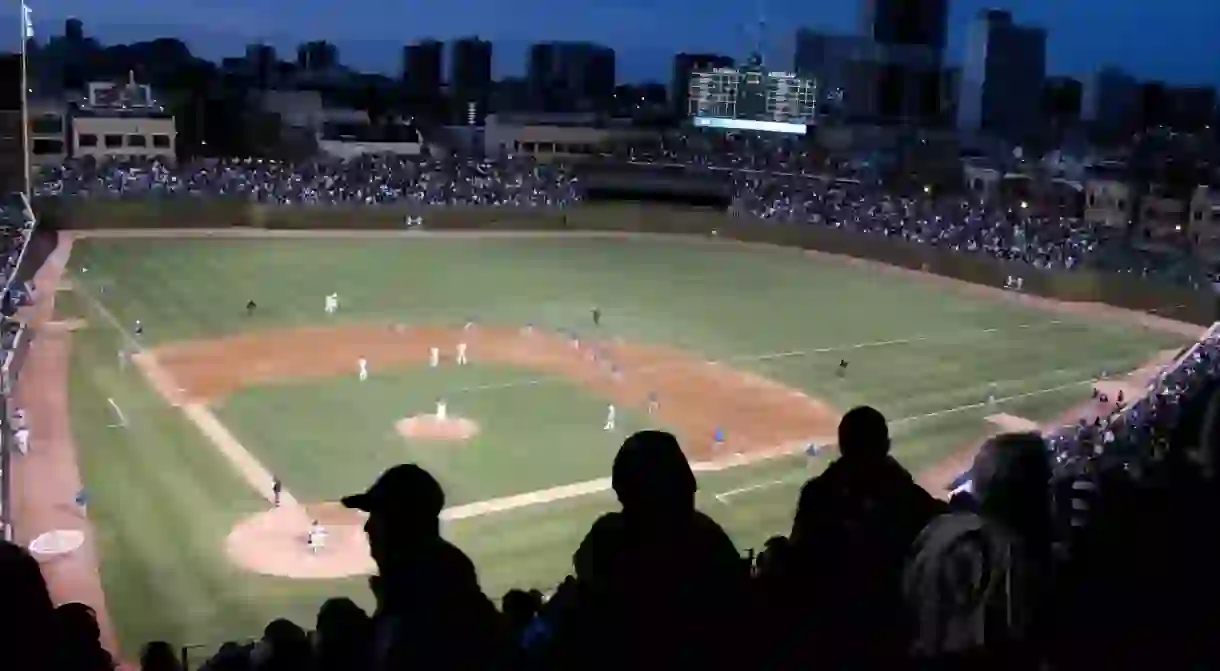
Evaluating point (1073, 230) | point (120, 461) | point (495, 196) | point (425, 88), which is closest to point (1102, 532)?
point (120, 461)

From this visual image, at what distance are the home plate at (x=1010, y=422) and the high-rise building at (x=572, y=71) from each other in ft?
227

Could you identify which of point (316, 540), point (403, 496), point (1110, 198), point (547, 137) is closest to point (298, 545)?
point (316, 540)

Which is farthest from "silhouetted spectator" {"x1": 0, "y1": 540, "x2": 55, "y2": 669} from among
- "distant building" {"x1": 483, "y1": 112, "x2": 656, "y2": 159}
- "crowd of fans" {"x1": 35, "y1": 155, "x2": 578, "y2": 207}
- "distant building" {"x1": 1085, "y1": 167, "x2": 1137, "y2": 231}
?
"distant building" {"x1": 483, "y1": 112, "x2": 656, "y2": 159}

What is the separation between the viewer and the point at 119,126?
51.3 metres

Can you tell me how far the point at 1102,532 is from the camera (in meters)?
3.56

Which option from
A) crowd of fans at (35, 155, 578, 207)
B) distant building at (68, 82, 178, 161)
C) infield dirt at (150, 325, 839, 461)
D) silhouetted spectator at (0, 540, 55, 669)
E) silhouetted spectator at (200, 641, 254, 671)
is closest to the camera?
silhouetted spectator at (0, 540, 55, 669)

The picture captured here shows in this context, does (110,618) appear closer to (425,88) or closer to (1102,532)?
(1102,532)

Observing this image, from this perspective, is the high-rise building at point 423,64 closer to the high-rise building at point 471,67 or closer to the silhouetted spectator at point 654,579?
the high-rise building at point 471,67

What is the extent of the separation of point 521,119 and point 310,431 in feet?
146

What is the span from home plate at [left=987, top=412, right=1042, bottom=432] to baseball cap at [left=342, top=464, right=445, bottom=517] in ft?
63.0

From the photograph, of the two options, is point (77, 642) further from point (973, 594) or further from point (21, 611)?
point (973, 594)

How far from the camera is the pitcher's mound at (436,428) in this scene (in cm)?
1939

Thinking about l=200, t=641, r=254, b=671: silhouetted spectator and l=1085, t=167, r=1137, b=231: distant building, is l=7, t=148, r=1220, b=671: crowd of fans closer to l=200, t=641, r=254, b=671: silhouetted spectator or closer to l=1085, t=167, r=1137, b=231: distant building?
l=200, t=641, r=254, b=671: silhouetted spectator

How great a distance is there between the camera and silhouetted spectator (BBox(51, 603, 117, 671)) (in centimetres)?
300
